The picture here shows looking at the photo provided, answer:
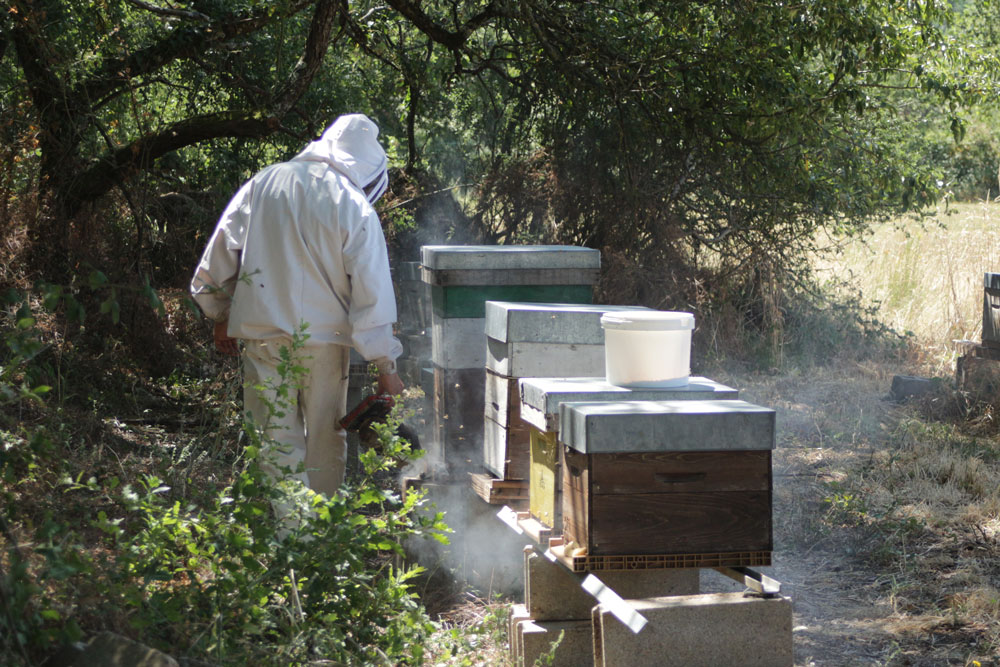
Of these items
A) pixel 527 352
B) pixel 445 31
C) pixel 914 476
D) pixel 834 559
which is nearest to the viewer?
pixel 527 352

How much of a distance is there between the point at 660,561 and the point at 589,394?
1.72 feet

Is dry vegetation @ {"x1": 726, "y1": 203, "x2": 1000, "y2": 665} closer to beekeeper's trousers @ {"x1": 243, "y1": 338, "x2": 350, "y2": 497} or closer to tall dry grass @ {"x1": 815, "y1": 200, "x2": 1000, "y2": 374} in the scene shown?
tall dry grass @ {"x1": 815, "y1": 200, "x2": 1000, "y2": 374}

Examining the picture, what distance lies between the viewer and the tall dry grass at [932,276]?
Answer: 804 cm

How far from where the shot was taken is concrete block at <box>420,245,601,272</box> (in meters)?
3.79

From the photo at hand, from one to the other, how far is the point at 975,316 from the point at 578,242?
340 cm

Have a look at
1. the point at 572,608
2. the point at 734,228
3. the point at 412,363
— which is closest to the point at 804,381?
the point at 734,228

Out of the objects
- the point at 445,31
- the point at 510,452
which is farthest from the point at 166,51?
the point at 510,452

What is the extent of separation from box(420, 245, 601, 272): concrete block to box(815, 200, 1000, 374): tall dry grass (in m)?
4.71

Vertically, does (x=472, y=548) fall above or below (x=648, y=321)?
below

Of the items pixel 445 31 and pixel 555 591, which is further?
pixel 445 31

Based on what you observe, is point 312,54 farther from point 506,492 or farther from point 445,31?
point 506,492

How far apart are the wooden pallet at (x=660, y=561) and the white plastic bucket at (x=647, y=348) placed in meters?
0.54

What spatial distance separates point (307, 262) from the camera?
139 inches

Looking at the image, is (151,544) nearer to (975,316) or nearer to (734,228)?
(734,228)
